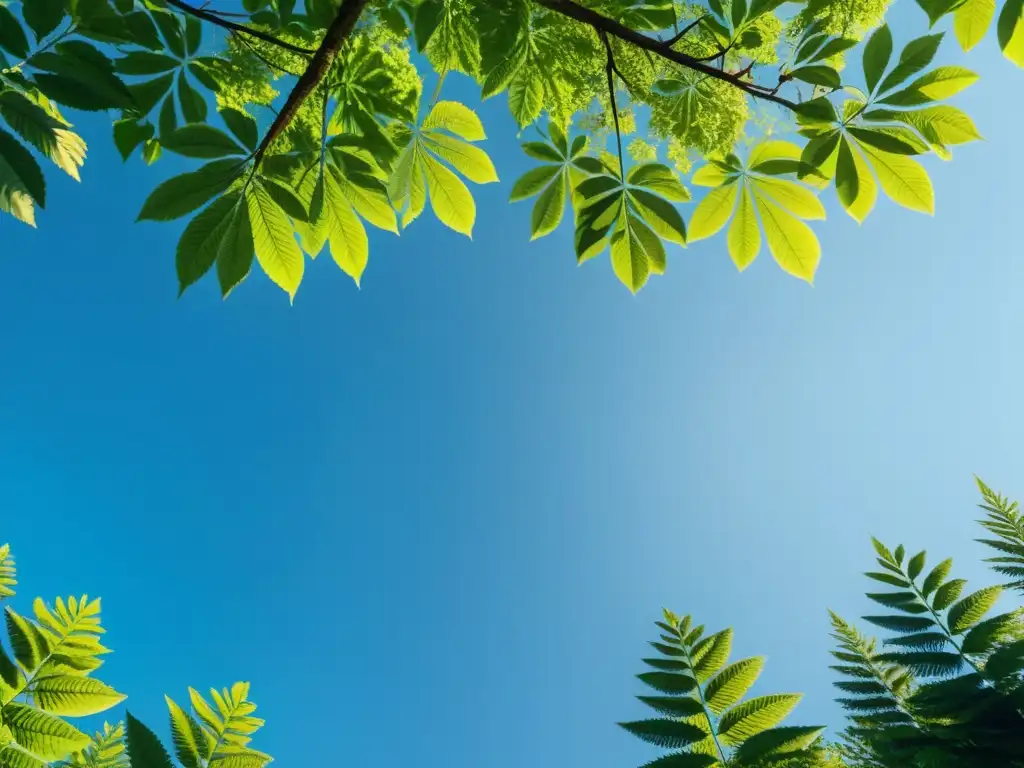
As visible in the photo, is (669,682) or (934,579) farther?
(934,579)

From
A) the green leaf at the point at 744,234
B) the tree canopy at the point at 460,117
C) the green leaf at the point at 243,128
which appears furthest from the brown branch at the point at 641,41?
the green leaf at the point at 243,128

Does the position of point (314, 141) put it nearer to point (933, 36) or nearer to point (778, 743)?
point (933, 36)

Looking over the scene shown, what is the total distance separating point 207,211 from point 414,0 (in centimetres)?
115

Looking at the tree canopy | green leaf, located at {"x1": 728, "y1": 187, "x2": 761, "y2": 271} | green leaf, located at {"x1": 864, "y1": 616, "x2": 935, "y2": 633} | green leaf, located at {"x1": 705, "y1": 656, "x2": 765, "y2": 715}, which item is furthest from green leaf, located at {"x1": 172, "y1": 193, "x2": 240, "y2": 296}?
green leaf, located at {"x1": 864, "y1": 616, "x2": 935, "y2": 633}

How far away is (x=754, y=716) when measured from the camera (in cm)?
148

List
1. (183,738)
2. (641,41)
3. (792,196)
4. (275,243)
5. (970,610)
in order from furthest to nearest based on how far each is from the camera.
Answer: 1. (970,610)
2. (792,196)
3. (275,243)
4. (641,41)
5. (183,738)

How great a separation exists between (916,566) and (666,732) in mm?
1991

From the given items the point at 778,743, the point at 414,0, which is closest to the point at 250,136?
the point at 414,0

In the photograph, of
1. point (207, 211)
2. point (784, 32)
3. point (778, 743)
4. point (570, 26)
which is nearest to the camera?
point (778, 743)

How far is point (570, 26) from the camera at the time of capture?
2.01 m

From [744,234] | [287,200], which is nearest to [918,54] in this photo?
[744,234]

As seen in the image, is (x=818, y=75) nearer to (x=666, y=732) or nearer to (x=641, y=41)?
(x=641, y=41)

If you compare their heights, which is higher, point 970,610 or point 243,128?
point 243,128

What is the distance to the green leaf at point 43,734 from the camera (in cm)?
140
